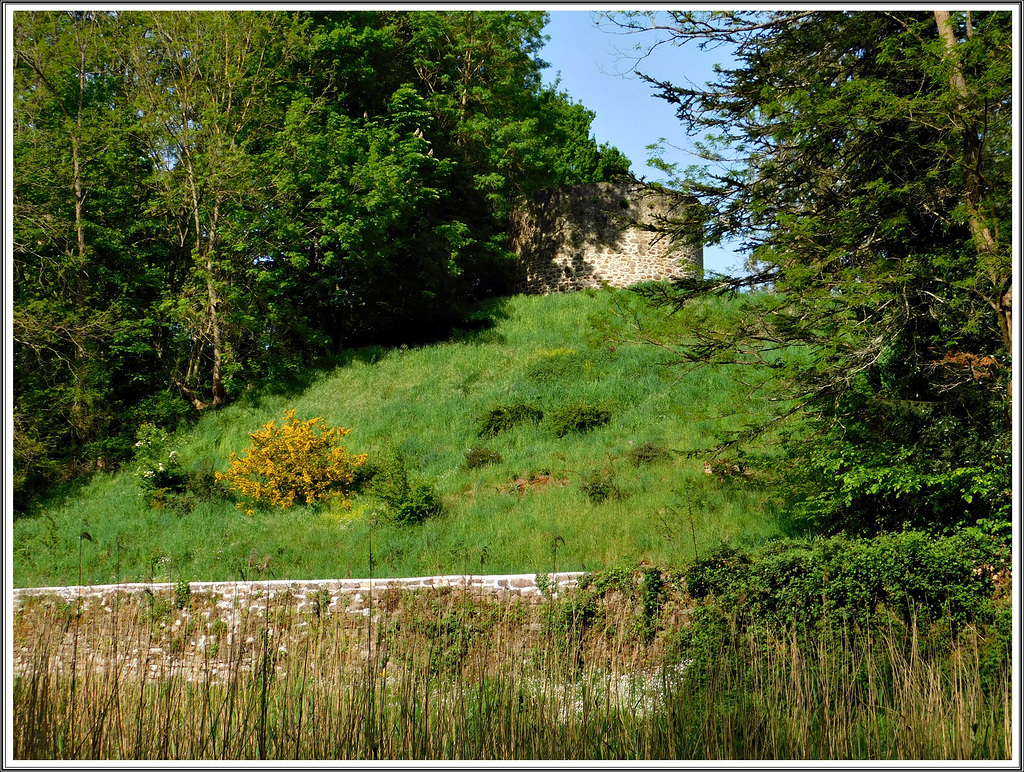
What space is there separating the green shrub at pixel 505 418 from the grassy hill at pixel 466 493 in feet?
0.75

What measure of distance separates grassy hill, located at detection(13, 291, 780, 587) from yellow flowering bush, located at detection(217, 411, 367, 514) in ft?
1.13

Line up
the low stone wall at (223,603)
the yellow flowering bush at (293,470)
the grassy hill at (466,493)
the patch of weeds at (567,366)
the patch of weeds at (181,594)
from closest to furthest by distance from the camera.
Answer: the low stone wall at (223,603) < the patch of weeds at (181,594) < the grassy hill at (466,493) < the yellow flowering bush at (293,470) < the patch of weeds at (567,366)

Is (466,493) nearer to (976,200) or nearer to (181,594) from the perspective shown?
(181,594)

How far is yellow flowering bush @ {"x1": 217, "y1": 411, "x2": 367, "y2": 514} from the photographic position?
1271 centimetres

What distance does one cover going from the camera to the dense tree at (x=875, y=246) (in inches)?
279

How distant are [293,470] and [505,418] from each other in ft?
13.8

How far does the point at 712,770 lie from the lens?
349 centimetres

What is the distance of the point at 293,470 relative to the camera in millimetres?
12797

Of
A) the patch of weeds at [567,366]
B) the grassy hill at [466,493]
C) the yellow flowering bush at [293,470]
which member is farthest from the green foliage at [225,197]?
the patch of weeds at [567,366]

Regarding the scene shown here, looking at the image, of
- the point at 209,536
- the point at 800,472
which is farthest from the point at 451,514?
the point at 800,472

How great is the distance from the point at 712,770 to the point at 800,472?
5.91 meters

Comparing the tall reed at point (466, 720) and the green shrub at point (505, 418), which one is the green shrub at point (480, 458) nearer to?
the green shrub at point (505, 418)

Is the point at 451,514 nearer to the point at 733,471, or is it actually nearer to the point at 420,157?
the point at 733,471

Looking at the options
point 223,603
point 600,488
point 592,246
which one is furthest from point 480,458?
point 592,246
